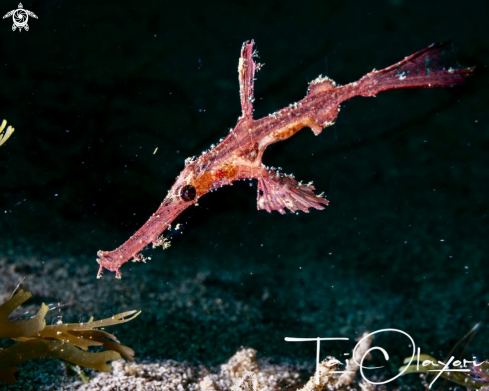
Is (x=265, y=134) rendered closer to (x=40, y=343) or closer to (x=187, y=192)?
(x=187, y=192)

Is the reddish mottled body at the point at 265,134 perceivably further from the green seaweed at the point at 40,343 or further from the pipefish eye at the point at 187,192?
the green seaweed at the point at 40,343

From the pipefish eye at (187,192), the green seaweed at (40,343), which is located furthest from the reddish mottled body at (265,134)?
the green seaweed at (40,343)

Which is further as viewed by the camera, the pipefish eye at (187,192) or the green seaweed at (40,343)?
the pipefish eye at (187,192)

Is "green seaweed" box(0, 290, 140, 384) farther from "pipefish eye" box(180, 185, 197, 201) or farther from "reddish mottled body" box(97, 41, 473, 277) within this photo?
"pipefish eye" box(180, 185, 197, 201)

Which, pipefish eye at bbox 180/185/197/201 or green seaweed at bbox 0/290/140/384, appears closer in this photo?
green seaweed at bbox 0/290/140/384

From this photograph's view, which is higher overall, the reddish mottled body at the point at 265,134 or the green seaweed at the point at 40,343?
the reddish mottled body at the point at 265,134

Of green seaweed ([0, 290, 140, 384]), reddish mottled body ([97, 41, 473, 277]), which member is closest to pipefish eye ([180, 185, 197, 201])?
reddish mottled body ([97, 41, 473, 277])

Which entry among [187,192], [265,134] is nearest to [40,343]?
[187,192]
